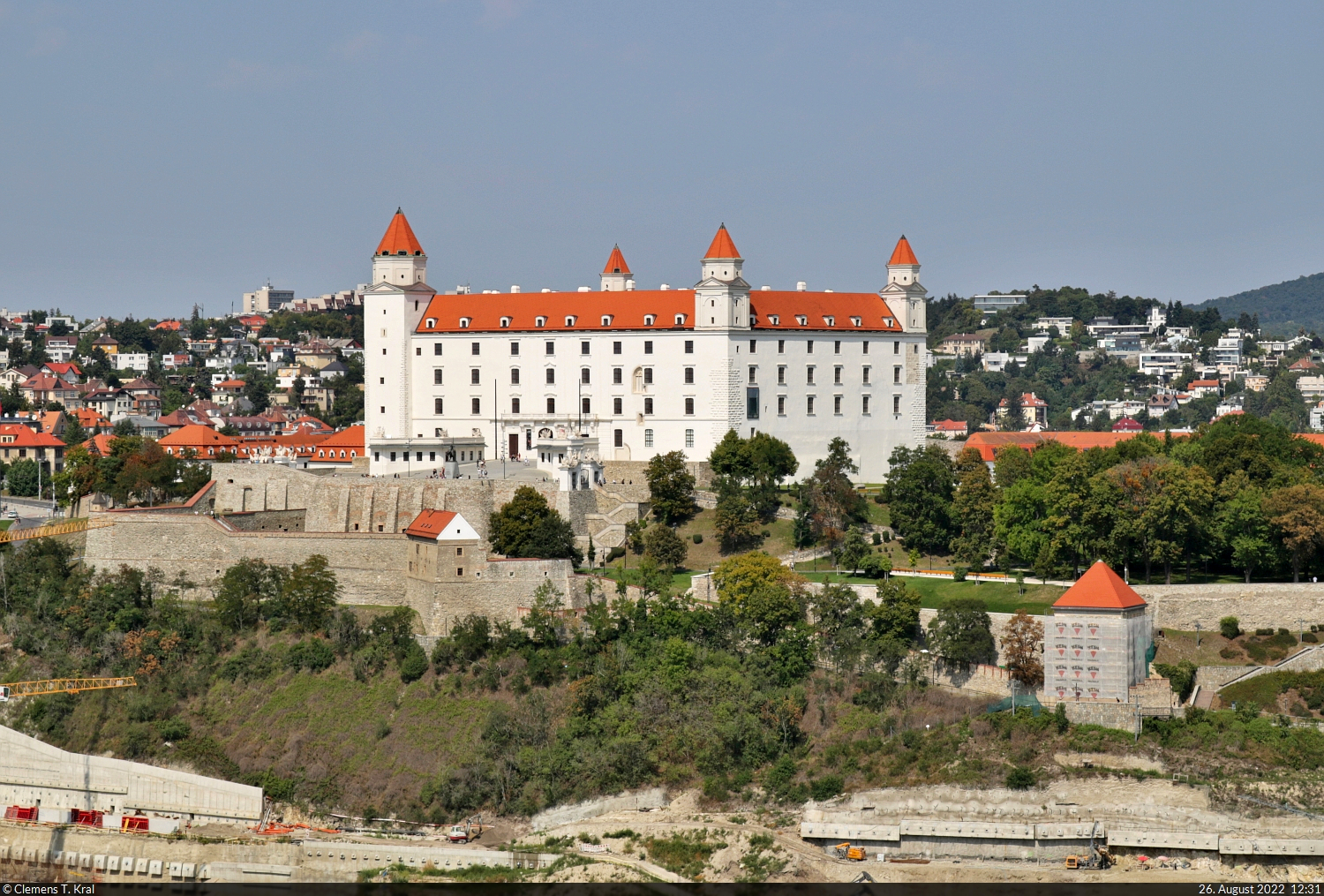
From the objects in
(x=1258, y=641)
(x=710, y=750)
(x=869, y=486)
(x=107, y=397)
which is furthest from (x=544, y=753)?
(x=107, y=397)

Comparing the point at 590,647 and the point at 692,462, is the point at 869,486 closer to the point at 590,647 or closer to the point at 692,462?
the point at 692,462

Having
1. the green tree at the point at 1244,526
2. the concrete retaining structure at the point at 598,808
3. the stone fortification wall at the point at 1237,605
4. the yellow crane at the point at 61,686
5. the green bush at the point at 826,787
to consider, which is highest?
the green tree at the point at 1244,526

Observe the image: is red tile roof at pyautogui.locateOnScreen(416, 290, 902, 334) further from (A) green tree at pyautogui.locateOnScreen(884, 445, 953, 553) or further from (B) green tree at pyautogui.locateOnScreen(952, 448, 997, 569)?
(B) green tree at pyautogui.locateOnScreen(952, 448, 997, 569)

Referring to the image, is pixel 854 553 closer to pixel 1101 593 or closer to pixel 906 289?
pixel 1101 593

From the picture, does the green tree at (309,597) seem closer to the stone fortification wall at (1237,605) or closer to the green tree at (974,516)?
the green tree at (974,516)

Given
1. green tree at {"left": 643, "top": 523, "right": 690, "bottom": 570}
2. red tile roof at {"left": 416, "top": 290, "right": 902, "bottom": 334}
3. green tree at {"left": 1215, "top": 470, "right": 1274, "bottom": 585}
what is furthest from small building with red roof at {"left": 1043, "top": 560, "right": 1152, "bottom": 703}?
red tile roof at {"left": 416, "top": 290, "right": 902, "bottom": 334}

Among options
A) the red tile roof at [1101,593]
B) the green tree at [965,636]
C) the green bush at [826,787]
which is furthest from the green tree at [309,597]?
the red tile roof at [1101,593]
